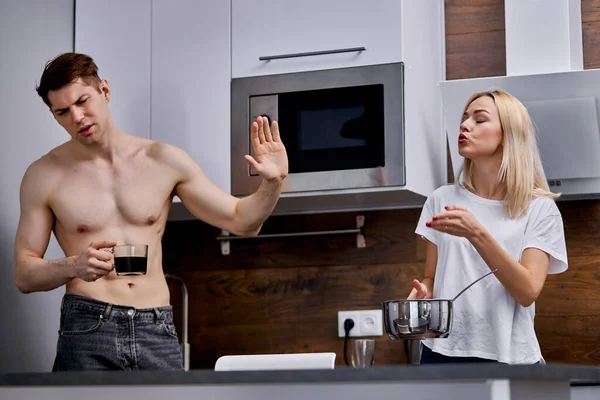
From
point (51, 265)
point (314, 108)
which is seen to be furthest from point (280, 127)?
point (51, 265)

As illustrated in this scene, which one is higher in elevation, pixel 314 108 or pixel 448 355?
pixel 314 108

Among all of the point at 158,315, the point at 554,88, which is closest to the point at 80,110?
the point at 158,315

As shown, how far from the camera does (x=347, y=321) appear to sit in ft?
11.4

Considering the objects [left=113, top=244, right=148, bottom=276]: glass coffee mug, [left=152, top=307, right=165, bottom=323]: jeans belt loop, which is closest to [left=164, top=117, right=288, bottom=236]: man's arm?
[left=152, top=307, right=165, bottom=323]: jeans belt loop

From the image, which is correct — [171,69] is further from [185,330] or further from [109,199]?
[185,330]

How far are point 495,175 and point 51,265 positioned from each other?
1.33m

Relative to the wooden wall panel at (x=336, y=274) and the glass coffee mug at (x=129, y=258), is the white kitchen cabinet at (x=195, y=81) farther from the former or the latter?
the glass coffee mug at (x=129, y=258)

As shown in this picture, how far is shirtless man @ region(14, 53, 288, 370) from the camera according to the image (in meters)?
2.76

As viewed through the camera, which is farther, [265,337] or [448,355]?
[265,337]

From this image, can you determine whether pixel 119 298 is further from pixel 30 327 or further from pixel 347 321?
pixel 347 321

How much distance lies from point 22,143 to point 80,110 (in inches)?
21.6

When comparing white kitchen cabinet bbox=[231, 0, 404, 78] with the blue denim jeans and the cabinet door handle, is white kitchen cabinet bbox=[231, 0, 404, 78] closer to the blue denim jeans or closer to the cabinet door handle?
the cabinet door handle

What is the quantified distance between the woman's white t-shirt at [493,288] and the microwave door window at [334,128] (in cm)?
45

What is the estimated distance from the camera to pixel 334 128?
3.25 meters
